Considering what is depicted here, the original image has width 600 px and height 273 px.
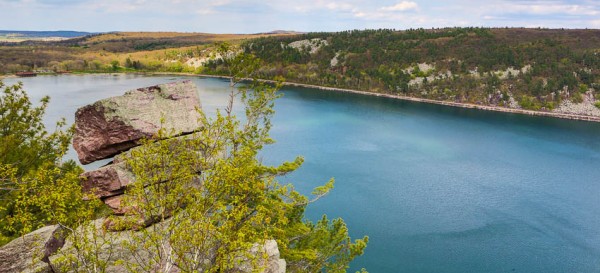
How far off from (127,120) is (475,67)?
553ft

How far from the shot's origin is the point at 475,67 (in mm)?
165875

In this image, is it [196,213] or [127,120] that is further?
[127,120]

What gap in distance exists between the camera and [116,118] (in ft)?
68.2

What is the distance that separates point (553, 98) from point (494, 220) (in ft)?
369

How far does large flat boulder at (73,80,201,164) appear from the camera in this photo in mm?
20875

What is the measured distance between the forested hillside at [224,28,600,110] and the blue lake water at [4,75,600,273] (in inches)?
1278

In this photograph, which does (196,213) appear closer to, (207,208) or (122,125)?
(207,208)

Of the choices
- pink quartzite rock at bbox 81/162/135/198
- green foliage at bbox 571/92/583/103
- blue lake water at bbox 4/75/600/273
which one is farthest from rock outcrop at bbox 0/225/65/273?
green foliage at bbox 571/92/583/103

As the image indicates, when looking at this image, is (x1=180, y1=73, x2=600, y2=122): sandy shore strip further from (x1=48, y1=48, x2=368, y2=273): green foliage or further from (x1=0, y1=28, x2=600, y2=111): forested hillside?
(x1=48, y1=48, x2=368, y2=273): green foliage

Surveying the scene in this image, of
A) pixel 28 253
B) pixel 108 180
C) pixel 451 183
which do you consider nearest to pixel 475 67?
pixel 451 183

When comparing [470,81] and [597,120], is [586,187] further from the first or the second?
[470,81]

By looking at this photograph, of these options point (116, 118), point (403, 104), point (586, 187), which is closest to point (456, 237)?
point (586, 187)

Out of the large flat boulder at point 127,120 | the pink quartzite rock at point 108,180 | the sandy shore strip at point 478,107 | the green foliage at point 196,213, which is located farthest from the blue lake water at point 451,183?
the pink quartzite rock at point 108,180

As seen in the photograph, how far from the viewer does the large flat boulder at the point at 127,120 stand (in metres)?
→ 20.9
